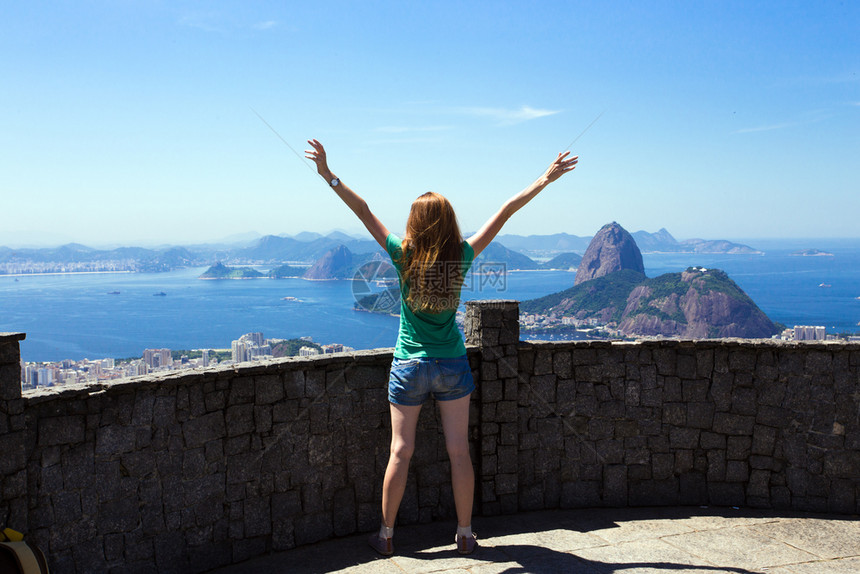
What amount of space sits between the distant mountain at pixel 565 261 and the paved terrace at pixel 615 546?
61397mm

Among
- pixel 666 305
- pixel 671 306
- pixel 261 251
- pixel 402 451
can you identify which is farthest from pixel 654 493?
pixel 261 251

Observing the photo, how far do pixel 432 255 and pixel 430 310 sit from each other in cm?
31

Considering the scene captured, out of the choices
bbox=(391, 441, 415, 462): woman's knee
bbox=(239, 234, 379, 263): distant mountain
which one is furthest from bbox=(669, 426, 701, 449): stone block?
bbox=(239, 234, 379, 263): distant mountain

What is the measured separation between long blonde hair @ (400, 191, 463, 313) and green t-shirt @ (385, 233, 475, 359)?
0.14 ft

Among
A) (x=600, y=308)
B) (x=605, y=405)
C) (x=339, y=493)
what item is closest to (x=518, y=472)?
(x=605, y=405)

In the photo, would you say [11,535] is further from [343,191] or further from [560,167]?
[560,167]

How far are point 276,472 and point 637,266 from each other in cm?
5056

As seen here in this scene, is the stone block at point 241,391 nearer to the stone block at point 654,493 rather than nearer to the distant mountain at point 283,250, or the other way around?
the stone block at point 654,493

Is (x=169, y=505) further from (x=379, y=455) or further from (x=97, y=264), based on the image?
(x=97, y=264)

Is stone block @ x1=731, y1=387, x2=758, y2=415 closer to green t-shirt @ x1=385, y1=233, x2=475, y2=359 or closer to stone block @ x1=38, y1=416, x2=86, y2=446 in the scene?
green t-shirt @ x1=385, y1=233, x2=475, y2=359

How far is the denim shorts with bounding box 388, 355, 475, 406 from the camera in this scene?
3312 millimetres

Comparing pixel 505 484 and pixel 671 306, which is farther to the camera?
pixel 671 306

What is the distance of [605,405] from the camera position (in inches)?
177

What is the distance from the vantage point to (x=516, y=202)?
339 centimetres
